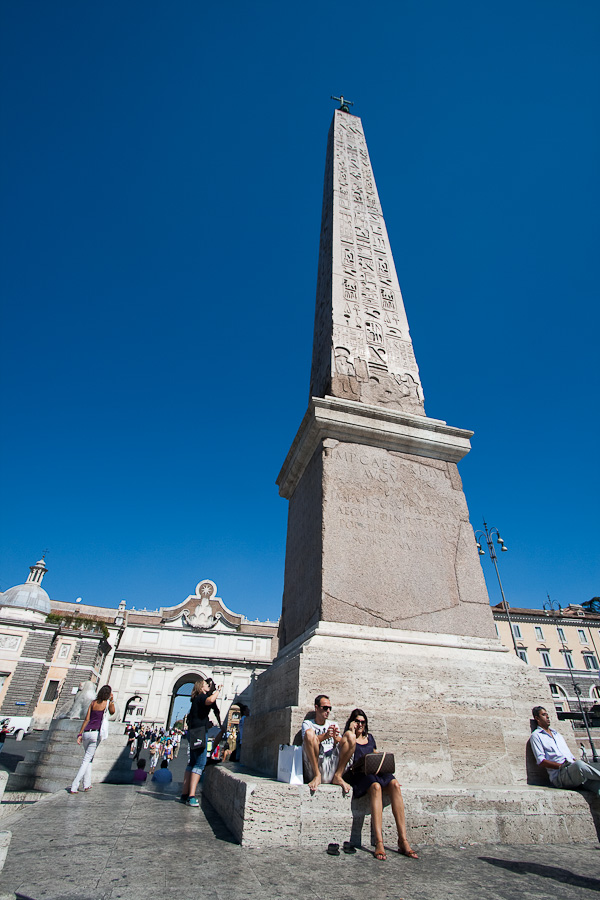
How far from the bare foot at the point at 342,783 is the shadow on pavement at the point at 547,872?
0.78 meters

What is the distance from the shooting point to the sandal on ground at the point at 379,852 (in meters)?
2.52

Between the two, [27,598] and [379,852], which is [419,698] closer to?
[379,852]

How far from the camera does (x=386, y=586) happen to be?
441cm

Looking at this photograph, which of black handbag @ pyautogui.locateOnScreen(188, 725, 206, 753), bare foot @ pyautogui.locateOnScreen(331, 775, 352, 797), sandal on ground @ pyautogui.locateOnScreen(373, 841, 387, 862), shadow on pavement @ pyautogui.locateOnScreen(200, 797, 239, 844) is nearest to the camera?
sandal on ground @ pyautogui.locateOnScreen(373, 841, 387, 862)

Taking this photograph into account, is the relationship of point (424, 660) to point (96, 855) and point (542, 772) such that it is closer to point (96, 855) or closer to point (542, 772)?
point (542, 772)

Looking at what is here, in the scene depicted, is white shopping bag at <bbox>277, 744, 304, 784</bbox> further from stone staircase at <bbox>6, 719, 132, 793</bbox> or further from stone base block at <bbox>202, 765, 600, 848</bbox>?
stone staircase at <bbox>6, 719, 132, 793</bbox>

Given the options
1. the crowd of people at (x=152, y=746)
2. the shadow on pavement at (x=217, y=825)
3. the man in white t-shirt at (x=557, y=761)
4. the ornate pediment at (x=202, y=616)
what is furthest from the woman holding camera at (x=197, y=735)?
the ornate pediment at (x=202, y=616)

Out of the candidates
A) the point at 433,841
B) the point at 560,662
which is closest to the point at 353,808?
the point at 433,841

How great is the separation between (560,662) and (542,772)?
128 feet

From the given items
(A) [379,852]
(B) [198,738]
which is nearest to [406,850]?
(A) [379,852]

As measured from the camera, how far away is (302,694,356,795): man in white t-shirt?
3.04 meters

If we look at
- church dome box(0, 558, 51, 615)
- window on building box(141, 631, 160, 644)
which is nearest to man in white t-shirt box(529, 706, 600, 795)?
church dome box(0, 558, 51, 615)

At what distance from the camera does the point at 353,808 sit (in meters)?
2.80

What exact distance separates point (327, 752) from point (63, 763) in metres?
5.82
